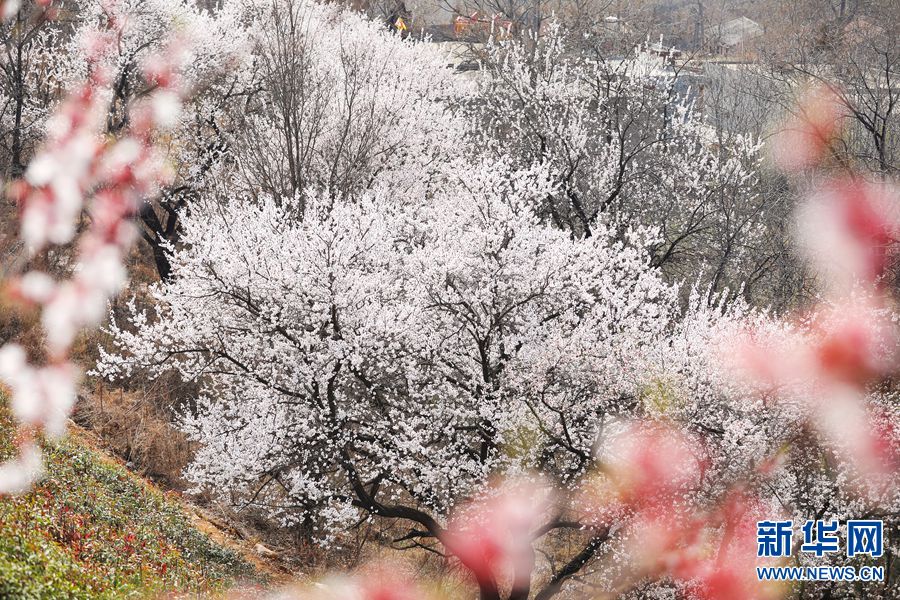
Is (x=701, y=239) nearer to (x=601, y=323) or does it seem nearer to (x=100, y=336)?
(x=601, y=323)

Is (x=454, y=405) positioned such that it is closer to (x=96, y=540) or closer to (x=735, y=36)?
(x=96, y=540)

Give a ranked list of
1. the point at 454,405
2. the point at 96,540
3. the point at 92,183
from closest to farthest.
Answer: the point at 96,540
the point at 454,405
the point at 92,183

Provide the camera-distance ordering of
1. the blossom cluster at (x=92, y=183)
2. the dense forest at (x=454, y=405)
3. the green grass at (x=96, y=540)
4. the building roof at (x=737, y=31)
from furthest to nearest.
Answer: the building roof at (x=737, y=31) → the blossom cluster at (x=92, y=183) → the dense forest at (x=454, y=405) → the green grass at (x=96, y=540)

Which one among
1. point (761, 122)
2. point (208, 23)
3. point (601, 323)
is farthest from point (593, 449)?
point (761, 122)

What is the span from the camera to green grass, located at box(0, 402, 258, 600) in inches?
306

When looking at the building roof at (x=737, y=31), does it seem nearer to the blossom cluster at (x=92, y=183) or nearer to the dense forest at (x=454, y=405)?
the dense forest at (x=454, y=405)

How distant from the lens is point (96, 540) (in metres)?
10.4

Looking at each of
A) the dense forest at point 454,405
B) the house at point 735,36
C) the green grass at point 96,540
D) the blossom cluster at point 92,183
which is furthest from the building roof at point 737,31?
the green grass at point 96,540

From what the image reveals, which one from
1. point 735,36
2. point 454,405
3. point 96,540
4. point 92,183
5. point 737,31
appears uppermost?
point 737,31

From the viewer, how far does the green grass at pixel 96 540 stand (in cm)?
776

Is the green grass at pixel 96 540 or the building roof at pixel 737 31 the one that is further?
the building roof at pixel 737 31

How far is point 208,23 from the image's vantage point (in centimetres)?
2498

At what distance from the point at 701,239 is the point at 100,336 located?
1603 cm

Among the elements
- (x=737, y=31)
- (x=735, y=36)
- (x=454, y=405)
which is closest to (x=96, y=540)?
(x=454, y=405)
